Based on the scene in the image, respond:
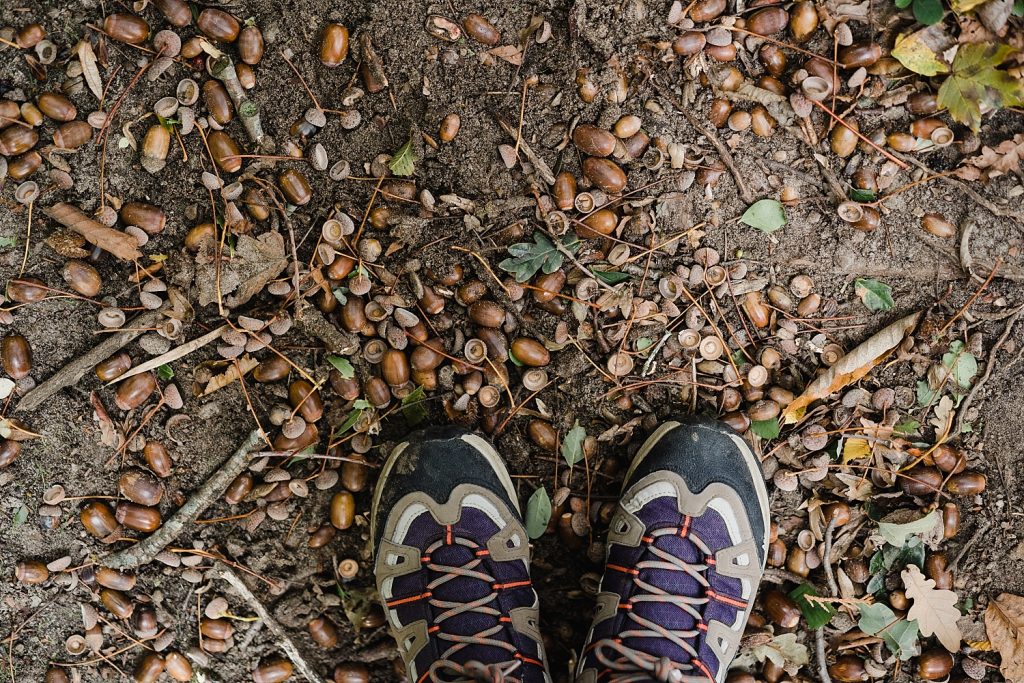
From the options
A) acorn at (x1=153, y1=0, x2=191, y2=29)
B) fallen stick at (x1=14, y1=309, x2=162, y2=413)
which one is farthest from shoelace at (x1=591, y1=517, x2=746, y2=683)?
acorn at (x1=153, y1=0, x2=191, y2=29)

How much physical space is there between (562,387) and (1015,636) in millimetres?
1939

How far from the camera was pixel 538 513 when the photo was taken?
2.64 m

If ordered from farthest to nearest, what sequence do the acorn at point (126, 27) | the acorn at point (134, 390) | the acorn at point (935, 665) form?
1. the acorn at point (935, 665)
2. the acorn at point (134, 390)
3. the acorn at point (126, 27)

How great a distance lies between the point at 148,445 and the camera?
259 cm

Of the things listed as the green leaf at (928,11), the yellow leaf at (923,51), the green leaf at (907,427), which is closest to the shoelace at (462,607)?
the green leaf at (907,427)

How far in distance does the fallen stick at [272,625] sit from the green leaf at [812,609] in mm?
1834

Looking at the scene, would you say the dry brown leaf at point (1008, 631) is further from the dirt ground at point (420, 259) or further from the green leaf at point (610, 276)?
the green leaf at point (610, 276)

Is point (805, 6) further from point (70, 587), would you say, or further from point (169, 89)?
point (70, 587)

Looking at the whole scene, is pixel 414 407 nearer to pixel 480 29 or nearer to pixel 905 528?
pixel 480 29

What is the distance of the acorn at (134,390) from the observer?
2537 millimetres

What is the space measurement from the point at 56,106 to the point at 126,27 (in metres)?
0.37

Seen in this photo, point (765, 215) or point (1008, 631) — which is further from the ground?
point (765, 215)

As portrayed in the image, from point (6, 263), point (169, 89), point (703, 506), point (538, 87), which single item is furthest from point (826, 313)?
point (6, 263)

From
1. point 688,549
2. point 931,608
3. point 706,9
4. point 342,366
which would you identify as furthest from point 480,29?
point 931,608
